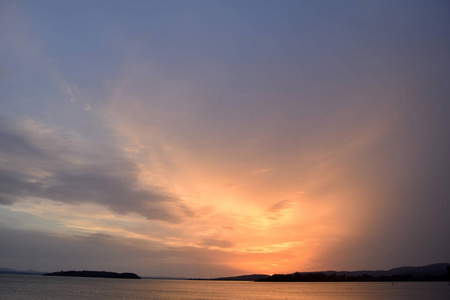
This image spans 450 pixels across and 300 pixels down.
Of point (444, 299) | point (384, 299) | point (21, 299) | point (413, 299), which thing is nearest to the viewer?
point (21, 299)

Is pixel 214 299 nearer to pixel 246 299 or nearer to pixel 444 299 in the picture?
pixel 246 299

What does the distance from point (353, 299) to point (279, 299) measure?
1137 inches

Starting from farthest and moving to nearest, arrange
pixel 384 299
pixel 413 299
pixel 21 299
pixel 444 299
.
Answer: pixel 384 299 → pixel 413 299 → pixel 444 299 → pixel 21 299

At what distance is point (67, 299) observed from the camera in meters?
99.6

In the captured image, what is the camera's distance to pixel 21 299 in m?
93.8

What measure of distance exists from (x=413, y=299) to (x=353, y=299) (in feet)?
67.7

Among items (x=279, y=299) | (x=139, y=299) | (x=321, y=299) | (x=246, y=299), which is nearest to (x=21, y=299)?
(x=139, y=299)

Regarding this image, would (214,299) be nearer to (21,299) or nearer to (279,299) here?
(279,299)

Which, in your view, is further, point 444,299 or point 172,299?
point 172,299

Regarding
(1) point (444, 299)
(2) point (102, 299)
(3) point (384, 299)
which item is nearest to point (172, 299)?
(2) point (102, 299)

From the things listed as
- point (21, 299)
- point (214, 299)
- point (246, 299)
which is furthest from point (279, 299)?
point (21, 299)

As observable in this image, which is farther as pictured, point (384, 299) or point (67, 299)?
point (384, 299)

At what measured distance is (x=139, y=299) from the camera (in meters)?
109

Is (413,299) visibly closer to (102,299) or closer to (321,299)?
(321,299)
